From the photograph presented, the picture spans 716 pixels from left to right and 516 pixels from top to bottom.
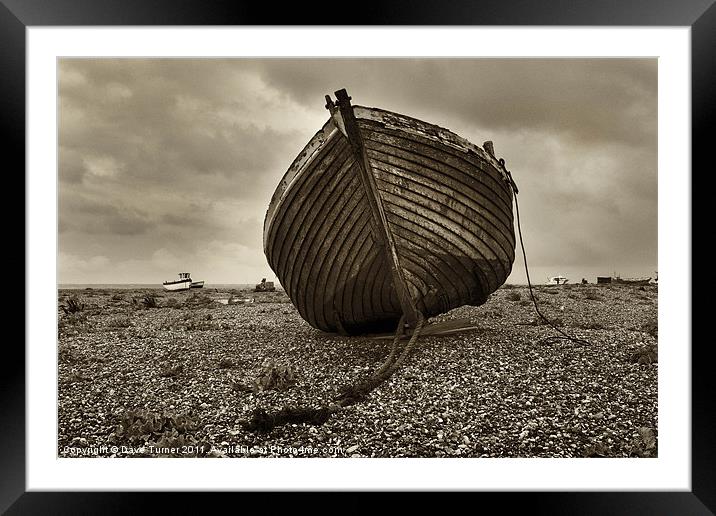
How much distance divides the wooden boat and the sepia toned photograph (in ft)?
0.06

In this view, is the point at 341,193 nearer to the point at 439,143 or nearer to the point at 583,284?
the point at 439,143

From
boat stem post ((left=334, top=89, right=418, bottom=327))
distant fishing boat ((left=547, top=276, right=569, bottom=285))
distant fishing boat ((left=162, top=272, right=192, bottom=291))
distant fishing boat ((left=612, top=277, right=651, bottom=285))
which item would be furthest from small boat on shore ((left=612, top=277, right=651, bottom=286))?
distant fishing boat ((left=162, top=272, right=192, bottom=291))

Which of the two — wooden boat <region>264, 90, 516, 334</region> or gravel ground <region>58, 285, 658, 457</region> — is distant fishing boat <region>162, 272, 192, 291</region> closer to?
gravel ground <region>58, 285, 658, 457</region>

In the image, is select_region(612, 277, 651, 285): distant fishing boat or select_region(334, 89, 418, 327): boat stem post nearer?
select_region(612, 277, 651, 285): distant fishing boat

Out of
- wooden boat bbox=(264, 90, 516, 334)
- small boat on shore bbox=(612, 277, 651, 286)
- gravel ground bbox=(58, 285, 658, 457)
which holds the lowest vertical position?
gravel ground bbox=(58, 285, 658, 457)

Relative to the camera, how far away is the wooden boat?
338 cm

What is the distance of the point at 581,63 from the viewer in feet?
10.5

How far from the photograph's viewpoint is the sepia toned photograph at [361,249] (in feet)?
9.61

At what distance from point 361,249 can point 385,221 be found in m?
0.33
